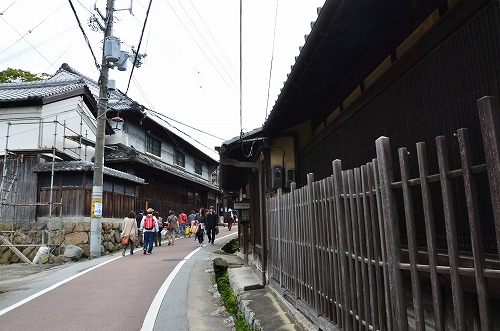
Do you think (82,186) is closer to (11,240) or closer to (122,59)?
(11,240)

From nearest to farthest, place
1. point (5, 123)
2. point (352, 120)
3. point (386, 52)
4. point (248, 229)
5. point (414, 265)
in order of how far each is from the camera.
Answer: point (414, 265)
point (386, 52)
point (352, 120)
point (248, 229)
point (5, 123)

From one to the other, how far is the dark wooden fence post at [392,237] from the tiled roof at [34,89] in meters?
20.1

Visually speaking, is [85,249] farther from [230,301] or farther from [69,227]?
[230,301]

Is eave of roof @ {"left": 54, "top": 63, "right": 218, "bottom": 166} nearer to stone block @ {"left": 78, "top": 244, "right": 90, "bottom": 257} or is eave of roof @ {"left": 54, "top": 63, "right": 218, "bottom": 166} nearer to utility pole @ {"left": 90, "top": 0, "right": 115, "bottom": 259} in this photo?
utility pole @ {"left": 90, "top": 0, "right": 115, "bottom": 259}

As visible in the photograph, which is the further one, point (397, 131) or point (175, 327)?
point (175, 327)

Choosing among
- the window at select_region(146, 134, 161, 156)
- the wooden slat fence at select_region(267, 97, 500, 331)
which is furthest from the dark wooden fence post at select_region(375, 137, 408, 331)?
the window at select_region(146, 134, 161, 156)

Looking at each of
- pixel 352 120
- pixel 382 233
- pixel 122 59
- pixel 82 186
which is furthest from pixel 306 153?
pixel 82 186

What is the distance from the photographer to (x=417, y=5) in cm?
431

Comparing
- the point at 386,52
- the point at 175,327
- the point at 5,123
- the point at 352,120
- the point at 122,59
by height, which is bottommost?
the point at 175,327

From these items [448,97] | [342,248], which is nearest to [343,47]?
[448,97]

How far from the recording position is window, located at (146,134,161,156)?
28.6 m

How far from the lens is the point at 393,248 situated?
8.87 feet

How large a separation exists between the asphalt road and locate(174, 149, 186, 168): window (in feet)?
68.1

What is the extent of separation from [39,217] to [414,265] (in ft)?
60.5
